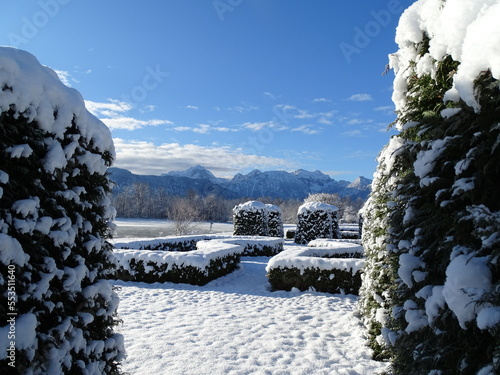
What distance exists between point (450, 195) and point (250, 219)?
1834 cm

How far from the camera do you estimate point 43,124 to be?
2.39 metres

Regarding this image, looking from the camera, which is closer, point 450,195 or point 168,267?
point 450,195

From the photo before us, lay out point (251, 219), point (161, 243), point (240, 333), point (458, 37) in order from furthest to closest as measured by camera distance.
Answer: point (251, 219)
point (161, 243)
point (240, 333)
point (458, 37)

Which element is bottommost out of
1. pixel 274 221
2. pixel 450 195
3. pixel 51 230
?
pixel 274 221

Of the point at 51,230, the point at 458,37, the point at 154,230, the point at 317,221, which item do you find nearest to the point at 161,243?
the point at 317,221

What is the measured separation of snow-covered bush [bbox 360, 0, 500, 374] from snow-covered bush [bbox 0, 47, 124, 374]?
257 cm

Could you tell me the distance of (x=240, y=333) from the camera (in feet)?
17.8

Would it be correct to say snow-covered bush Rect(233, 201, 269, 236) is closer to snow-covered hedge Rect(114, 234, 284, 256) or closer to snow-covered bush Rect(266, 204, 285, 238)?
snow-covered bush Rect(266, 204, 285, 238)

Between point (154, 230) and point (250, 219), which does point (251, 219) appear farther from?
point (154, 230)

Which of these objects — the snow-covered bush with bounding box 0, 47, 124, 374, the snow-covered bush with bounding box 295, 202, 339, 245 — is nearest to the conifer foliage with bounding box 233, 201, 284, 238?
the snow-covered bush with bounding box 295, 202, 339, 245

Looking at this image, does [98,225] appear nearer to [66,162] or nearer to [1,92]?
[66,162]

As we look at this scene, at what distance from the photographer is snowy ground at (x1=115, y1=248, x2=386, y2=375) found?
4.16 metres

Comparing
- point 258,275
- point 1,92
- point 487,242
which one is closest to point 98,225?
point 1,92

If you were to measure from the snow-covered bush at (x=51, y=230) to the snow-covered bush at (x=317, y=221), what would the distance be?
1778 centimetres
